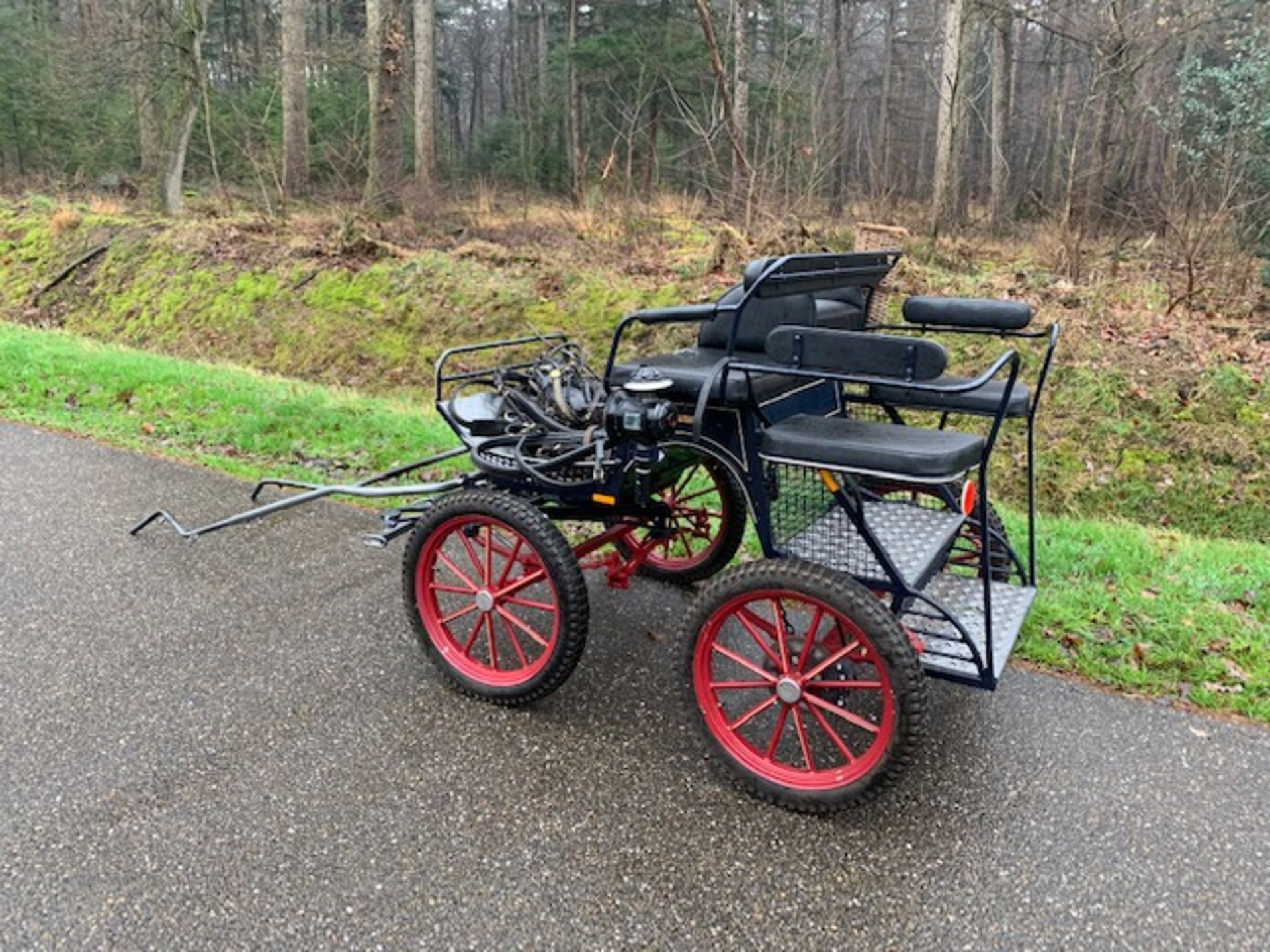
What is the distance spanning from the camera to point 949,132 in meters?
10.8

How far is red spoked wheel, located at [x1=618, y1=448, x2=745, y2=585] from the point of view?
11.5ft

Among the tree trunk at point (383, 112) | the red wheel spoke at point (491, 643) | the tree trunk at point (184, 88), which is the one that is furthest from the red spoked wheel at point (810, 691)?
the tree trunk at point (184, 88)

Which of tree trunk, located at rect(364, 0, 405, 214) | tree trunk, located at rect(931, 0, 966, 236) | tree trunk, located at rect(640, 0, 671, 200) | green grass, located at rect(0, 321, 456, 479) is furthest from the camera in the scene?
tree trunk, located at rect(640, 0, 671, 200)

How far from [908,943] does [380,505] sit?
3.36 m

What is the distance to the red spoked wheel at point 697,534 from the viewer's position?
138 inches

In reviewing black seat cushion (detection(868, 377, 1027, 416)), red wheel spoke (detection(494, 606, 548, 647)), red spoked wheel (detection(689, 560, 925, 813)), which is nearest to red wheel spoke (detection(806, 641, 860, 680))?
red spoked wheel (detection(689, 560, 925, 813))

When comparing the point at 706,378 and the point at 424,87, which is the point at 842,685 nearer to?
the point at 706,378

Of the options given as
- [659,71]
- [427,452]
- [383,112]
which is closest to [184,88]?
[383,112]

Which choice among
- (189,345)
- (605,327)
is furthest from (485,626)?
(189,345)

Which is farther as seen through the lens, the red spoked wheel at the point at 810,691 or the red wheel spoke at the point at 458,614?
the red wheel spoke at the point at 458,614

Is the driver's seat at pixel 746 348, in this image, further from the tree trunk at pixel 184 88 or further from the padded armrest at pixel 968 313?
the tree trunk at pixel 184 88

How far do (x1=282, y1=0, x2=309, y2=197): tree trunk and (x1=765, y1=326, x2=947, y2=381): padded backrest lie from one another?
40.1 ft

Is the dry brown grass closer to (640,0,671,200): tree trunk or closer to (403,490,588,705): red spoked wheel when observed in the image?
(640,0,671,200): tree trunk

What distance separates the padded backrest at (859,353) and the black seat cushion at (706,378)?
8 cm
